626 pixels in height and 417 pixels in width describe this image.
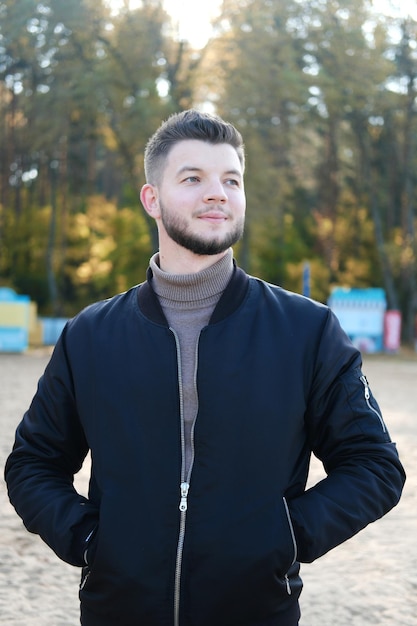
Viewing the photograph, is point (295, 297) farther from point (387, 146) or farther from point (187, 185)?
point (387, 146)

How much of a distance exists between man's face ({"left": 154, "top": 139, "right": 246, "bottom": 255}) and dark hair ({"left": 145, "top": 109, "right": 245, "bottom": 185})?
0.02 meters

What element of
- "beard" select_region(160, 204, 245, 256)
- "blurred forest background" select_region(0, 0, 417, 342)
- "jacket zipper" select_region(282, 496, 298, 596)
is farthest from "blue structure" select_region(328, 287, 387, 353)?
"jacket zipper" select_region(282, 496, 298, 596)

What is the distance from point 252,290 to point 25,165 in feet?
116

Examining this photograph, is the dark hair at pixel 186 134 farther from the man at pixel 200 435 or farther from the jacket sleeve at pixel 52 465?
the jacket sleeve at pixel 52 465

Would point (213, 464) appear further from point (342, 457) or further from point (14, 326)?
point (14, 326)

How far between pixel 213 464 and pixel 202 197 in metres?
0.65

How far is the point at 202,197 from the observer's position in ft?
7.20

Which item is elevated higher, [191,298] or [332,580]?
[191,298]

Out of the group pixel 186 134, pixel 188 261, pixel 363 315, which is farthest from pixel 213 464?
pixel 363 315

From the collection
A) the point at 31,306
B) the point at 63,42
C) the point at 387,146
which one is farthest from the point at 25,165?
the point at 387,146

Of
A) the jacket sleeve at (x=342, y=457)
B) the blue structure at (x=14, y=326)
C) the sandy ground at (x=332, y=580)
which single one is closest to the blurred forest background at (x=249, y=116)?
the blue structure at (x=14, y=326)

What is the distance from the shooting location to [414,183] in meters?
31.7

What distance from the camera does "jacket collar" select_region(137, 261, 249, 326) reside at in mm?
2152

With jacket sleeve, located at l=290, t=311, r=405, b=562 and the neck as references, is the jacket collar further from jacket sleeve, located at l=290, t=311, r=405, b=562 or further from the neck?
jacket sleeve, located at l=290, t=311, r=405, b=562
